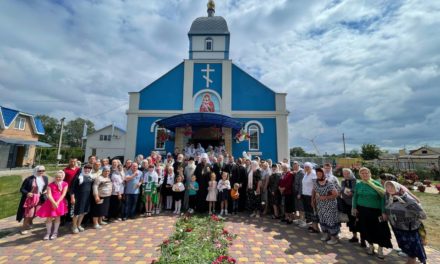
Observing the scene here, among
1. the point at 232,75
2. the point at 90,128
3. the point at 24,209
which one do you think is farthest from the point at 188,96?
the point at 90,128

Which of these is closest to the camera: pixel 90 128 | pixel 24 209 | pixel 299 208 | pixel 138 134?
pixel 24 209

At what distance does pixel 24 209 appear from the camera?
5016mm

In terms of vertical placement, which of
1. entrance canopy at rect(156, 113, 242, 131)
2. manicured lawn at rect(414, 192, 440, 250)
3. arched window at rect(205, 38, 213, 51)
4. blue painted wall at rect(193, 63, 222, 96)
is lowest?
manicured lawn at rect(414, 192, 440, 250)

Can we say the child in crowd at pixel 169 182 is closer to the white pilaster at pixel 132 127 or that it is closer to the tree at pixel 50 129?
the white pilaster at pixel 132 127

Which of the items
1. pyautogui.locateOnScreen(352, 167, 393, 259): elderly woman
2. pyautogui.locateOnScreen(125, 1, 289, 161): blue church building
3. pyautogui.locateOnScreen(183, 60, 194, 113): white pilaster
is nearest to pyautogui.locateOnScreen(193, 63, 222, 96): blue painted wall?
pyautogui.locateOnScreen(125, 1, 289, 161): blue church building

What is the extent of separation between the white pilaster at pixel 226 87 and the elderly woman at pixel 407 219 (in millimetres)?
11083

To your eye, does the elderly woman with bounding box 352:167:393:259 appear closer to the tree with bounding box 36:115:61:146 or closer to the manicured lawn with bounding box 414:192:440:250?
the manicured lawn with bounding box 414:192:440:250

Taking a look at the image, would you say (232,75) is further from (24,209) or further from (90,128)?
(90,128)

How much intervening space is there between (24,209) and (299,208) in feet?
23.6

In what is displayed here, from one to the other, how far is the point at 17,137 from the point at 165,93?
73.7 feet

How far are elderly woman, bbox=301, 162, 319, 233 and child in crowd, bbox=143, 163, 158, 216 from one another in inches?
176

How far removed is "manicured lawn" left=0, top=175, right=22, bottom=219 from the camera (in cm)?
693

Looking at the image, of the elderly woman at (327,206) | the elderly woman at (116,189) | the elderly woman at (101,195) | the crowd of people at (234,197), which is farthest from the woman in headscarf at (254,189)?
the elderly woman at (101,195)

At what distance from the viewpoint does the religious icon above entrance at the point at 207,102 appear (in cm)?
1446
